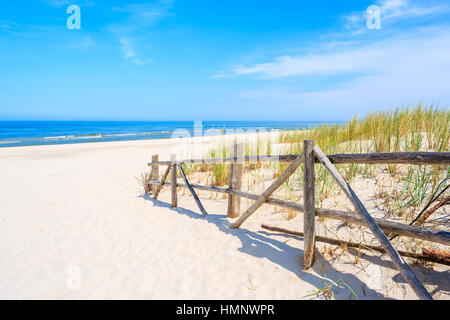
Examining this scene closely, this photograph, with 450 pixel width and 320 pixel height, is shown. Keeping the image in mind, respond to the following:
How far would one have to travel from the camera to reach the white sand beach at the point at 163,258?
105 inches

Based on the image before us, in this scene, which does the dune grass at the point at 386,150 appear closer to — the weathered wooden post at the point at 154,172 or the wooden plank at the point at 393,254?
the wooden plank at the point at 393,254

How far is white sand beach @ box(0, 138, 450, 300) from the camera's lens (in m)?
2.67

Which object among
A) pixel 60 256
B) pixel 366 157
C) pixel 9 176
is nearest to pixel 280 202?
pixel 366 157

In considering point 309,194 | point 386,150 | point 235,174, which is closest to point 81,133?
point 235,174

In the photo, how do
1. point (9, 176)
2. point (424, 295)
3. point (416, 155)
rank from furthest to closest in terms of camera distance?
point (9, 176) < point (416, 155) < point (424, 295)

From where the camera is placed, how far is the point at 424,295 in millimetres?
1938

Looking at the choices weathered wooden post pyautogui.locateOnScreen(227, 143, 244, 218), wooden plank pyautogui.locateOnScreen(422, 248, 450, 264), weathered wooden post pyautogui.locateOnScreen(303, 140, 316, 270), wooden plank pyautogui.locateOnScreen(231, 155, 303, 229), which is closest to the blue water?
weathered wooden post pyautogui.locateOnScreen(227, 143, 244, 218)

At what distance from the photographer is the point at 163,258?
11.1 ft

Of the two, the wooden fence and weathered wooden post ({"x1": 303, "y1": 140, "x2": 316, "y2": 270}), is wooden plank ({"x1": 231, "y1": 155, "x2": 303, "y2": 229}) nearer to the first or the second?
the wooden fence

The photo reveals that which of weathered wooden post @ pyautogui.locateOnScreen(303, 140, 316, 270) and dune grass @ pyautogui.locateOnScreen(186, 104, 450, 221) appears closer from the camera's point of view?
weathered wooden post @ pyautogui.locateOnScreen(303, 140, 316, 270)
